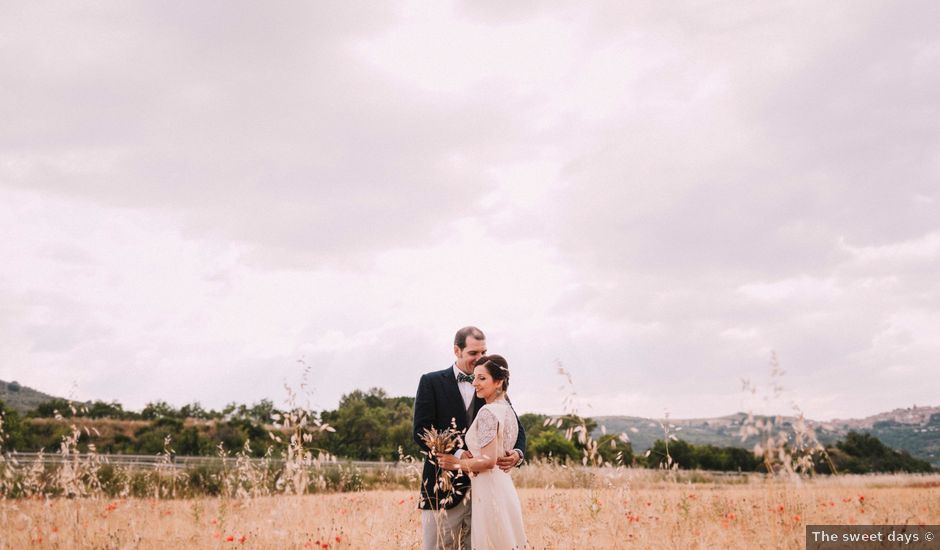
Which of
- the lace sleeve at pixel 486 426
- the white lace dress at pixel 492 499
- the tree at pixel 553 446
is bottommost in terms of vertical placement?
the tree at pixel 553 446

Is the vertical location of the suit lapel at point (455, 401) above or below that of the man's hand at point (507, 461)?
above

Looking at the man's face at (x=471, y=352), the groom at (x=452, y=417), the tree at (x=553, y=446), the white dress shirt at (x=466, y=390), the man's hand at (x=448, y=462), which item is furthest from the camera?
the tree at (x=553, y=446)

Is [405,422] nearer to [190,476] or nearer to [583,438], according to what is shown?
[190,476]

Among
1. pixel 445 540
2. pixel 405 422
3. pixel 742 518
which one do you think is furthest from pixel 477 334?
pixel 405 422

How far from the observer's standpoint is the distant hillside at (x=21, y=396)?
2810 inches

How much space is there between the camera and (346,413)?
46062mm

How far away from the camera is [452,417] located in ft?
15.8

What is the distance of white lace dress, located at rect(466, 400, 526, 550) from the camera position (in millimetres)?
4145

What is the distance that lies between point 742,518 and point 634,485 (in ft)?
33.3

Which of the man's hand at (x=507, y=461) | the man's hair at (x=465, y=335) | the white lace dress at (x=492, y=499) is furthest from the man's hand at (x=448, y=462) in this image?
the man's hair at (x=465, y=335)

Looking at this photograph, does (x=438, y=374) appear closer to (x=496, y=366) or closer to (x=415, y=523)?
(x=496, y=366)

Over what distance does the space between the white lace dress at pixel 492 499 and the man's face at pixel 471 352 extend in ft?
1.76

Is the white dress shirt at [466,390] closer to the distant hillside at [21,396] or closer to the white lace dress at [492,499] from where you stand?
the white lace dress at [492,499]

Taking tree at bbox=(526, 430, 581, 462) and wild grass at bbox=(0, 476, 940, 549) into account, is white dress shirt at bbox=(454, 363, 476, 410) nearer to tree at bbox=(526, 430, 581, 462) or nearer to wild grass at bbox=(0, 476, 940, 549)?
wild grass at bbox=(0, 476, 940, 549)
